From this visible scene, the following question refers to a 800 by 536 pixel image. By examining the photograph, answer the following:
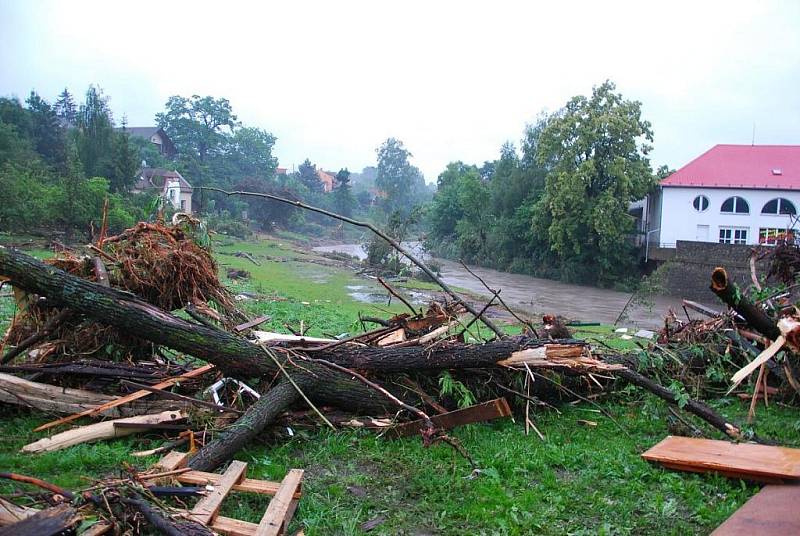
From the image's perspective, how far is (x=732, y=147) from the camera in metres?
36.8

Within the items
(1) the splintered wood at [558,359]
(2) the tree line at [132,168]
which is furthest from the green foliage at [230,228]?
(1) the splintered wood at [558,359]

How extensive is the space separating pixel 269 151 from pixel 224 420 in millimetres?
73258

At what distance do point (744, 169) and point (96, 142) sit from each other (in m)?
36.8

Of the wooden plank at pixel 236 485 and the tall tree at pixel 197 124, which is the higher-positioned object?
the tall tree at pixel 197 124

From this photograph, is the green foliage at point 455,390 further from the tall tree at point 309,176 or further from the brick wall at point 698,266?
the tall tree at point 309,176

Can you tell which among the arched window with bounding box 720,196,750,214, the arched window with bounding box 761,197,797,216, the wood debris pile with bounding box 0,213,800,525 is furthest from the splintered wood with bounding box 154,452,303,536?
the arched window with bounding box 761,197,797,216

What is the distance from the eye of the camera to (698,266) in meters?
30.9

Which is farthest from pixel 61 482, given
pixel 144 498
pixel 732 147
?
pixel 732 147

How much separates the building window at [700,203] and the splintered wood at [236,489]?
34895mm

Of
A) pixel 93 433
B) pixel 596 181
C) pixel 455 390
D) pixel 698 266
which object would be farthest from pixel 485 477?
pixel 596 181

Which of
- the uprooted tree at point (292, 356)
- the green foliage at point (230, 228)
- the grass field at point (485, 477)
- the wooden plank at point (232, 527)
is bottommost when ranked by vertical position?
the grass field at point (485, 477)

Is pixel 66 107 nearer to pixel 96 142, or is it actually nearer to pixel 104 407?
pixel 96 142

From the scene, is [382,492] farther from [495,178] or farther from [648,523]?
[495,178]

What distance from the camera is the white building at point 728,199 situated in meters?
33.0
